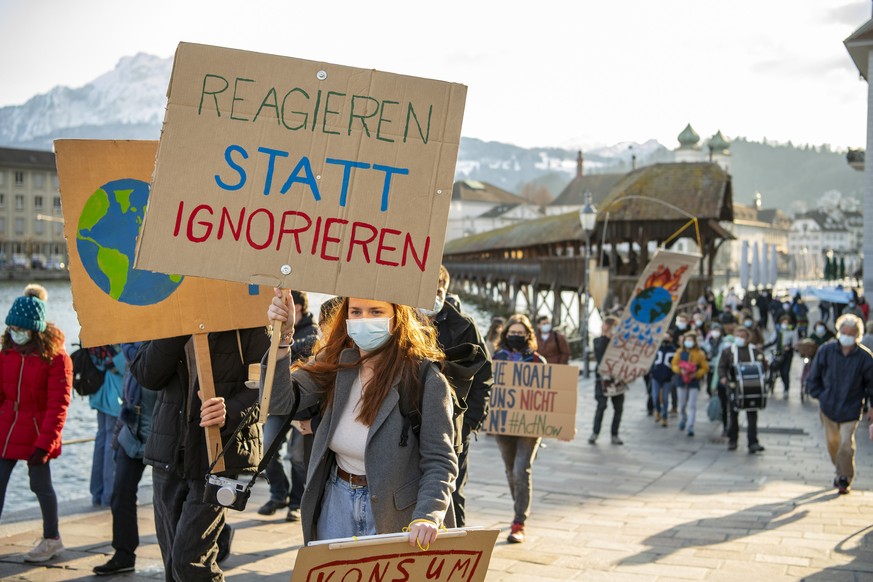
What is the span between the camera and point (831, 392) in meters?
9.52

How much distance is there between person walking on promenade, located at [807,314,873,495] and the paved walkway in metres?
0.37

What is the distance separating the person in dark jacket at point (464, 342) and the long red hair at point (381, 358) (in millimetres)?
1465

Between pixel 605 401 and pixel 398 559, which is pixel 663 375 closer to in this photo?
pixel 605 401

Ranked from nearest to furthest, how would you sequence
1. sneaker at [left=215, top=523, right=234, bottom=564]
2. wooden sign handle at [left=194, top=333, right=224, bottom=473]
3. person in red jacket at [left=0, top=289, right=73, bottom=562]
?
wooden sign handle at [left=194, top=333, right=224, bottom=473]
sneaker at [left=215, top=523, right=234, bottom=564]
person in red jacket at [left=0, top=289, right=73, bottom=562]

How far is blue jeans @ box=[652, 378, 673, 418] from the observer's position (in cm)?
1560

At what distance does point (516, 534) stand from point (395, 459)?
381cm

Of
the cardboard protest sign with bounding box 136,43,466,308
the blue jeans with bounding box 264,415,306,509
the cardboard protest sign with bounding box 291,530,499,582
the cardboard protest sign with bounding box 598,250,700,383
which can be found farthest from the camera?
the cardboard protest sign with bounding box 598,250,700,383

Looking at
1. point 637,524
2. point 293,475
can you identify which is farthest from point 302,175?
point 637,524

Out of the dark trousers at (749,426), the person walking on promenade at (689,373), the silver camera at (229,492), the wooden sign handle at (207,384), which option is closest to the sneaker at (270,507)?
the wooden sign handle at (207,384)

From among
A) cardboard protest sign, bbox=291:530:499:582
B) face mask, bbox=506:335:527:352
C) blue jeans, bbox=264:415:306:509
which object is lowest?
blue jeans, bbox=264:415:306:509

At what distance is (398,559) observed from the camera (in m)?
3.38

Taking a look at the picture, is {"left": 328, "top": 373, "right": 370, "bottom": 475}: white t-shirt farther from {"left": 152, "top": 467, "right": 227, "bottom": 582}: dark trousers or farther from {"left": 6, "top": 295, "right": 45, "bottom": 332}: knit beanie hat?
{"left": 6, "top": 295, "right": 45, "bottom": 332}: knit beanie hat

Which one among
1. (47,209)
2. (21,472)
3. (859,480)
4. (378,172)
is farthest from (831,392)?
(47,209)

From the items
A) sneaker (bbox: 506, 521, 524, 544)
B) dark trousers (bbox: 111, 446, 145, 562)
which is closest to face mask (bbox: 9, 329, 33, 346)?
dark trousers (bbox: 111, 446, 145, 562)
